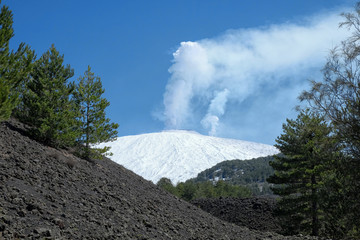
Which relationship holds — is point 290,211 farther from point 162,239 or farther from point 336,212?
point 162,239

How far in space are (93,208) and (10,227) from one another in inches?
161

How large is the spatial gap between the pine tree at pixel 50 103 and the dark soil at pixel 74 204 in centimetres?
107

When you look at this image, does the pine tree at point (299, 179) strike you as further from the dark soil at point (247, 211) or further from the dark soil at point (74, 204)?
the dark soil at point (74, 204)

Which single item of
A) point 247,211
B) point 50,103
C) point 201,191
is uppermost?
point 201,191

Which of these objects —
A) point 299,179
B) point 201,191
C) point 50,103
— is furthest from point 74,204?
point 201,191

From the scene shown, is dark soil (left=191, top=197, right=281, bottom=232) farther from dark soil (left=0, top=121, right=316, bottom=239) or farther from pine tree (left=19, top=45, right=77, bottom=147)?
pine tree (left=19, top=45, right=77, bottom=147)

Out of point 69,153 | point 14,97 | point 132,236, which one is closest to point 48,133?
point 69,153

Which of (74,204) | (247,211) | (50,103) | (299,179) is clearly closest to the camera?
(74,204)

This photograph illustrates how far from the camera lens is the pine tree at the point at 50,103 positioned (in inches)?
717

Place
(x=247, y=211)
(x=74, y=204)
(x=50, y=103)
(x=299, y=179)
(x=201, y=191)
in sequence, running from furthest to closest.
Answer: (x=201, y=191)
(x=247, y=211)
(x=299, y=179)
(x=50, y=103)
(x=74, y=204)

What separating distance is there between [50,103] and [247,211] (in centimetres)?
1865

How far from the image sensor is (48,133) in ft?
59.7

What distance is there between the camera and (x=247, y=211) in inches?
1113

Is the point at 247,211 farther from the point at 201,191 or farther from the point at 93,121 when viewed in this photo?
the point at 201,191
